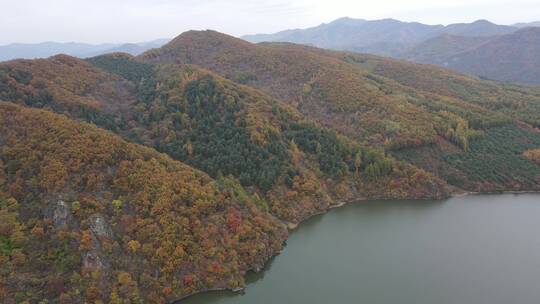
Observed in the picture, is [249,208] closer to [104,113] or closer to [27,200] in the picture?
[27,200]

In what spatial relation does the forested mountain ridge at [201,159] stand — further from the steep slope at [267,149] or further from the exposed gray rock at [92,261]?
the steep slope at [267,149]

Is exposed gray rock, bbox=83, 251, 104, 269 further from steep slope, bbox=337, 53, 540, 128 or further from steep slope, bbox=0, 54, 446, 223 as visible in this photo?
steep slope, bbox=337, 53, 540, 128

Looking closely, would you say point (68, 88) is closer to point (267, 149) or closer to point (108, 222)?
point (267, 149)

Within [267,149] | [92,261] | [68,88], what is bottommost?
[92,261]

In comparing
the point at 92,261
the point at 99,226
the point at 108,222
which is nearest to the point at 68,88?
the point at 108,222

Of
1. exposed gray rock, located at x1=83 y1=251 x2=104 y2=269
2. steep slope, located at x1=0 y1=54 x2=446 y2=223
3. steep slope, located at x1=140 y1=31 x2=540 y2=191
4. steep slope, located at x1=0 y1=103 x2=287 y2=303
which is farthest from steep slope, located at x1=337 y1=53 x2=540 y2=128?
exposed gray rock, located at x1=83 y1=251 x2=104 y2=269

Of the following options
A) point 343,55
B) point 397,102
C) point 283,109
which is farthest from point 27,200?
point 343,55
